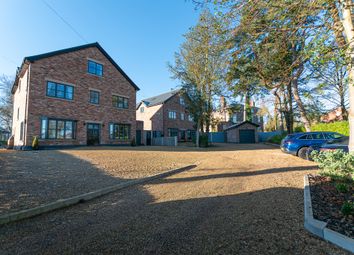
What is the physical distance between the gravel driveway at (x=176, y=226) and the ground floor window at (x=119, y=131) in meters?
16.1

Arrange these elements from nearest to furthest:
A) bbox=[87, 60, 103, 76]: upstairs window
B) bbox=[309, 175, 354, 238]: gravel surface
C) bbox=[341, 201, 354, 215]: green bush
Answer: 1. bbox=[309, 175, 354, 238]: gravel surface
2. bbox=[341, 201, 354, 215]: green bush
3. bbox=[87, 60, 103, 76]: upstairs window

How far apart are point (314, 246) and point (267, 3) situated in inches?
216

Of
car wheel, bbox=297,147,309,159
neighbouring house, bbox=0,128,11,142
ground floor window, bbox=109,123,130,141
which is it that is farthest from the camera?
neighbouring house, bbox=0,128,11,142

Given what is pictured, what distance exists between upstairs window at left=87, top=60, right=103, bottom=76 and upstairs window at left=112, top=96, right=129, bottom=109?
308 cm

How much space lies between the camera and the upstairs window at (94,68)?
18891mm

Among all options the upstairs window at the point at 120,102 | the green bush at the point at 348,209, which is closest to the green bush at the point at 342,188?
the green bush at the point at 348,209

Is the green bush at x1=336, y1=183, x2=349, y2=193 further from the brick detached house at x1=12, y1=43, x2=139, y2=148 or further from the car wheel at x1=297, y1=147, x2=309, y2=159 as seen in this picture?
the brick detached house at x1=12, y1=43, x2=139, y2=148

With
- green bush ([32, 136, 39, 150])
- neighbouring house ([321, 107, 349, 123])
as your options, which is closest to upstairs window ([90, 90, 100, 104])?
green bush ([32, 136, 39, 150])

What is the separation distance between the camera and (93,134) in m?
18.5

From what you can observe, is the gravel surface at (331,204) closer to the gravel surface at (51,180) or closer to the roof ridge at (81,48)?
the gravel surface at (51,180)

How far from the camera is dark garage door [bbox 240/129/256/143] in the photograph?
3102cm

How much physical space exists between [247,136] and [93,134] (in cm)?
2443

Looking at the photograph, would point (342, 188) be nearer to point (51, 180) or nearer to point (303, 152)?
point (303, 152)

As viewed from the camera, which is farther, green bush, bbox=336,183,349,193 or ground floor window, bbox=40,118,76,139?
ground floor window, bbox=40,118,76,139
